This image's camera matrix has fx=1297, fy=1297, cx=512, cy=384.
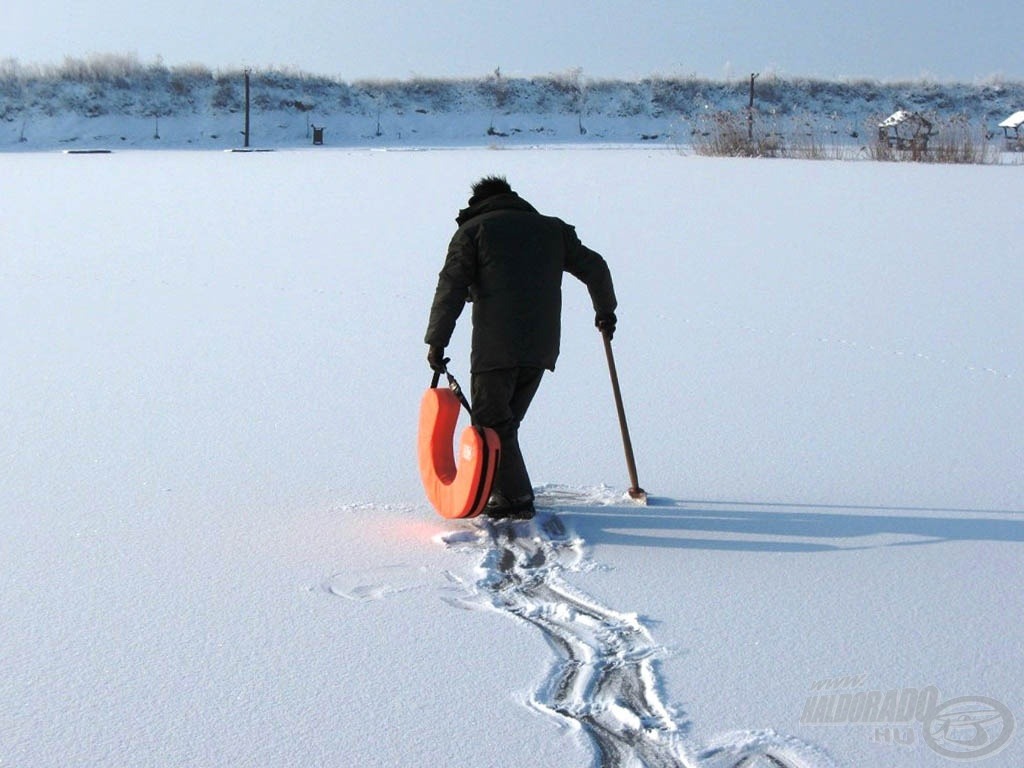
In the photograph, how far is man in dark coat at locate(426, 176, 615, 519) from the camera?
394 centimetres

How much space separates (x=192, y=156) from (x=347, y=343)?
1467 centimetres

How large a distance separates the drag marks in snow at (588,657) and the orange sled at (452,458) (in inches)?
4.4

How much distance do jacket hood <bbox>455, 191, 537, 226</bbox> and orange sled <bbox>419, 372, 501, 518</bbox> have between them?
0.52 metres

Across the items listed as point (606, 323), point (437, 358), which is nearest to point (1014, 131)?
point (606, 323)

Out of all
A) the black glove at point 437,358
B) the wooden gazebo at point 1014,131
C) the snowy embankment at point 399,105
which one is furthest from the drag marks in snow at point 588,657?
the snowy embankment at point 399,105

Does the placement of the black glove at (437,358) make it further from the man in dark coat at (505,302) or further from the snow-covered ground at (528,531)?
the snow-covered ground at (528,531)

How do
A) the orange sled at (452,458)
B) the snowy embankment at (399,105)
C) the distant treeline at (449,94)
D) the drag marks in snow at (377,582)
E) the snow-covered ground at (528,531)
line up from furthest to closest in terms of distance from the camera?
the distant treeline at (449,94)
the snowy embankment at (399,105)
the orange sled at (452,458)
the drag marks in snow at (377,582)
the snow-covered ground at (528,531)

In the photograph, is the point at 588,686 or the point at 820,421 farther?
the point at 820,421

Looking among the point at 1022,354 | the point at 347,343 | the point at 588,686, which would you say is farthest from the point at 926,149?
the point at 588,686

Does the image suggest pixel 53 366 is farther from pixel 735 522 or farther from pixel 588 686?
pixel 588 686

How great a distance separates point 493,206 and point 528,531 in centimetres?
101

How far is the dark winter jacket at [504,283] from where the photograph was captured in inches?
155

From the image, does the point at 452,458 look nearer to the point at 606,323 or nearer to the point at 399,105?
the point at 606,323

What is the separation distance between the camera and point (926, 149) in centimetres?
1683
